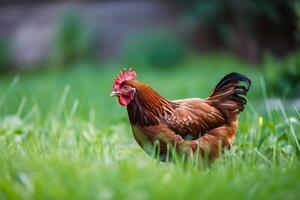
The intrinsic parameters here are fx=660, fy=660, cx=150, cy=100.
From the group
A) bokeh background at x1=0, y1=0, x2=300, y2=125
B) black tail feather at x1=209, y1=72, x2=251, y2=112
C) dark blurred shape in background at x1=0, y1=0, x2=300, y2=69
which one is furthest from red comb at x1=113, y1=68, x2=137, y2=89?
dark blurred shape in background at x1=0, y1=0, x2=300, y2=69

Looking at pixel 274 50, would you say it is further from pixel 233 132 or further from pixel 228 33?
pixel 233 132

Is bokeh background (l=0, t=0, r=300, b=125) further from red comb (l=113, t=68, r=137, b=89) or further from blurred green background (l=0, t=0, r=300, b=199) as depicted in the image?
red comb (l=113, t=68, r=137, b=89)

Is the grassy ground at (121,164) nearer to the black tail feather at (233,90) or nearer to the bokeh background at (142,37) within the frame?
the black tail feather at (233,90)

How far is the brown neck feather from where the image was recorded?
365 cm

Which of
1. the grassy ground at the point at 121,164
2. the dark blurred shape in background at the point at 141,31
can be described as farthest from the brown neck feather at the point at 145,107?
the dark blurred shape in background at the point at 141,31

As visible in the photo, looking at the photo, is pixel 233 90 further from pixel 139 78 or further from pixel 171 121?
pixel 139 78

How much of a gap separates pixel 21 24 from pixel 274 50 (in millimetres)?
5083

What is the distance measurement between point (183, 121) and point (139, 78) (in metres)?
6.58

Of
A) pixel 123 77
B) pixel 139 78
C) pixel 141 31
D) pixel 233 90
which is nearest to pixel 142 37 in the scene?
pixel 141 31

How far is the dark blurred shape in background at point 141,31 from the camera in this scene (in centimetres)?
1213

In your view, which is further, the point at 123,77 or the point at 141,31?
the point at 141,31

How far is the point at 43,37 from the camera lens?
1305cm

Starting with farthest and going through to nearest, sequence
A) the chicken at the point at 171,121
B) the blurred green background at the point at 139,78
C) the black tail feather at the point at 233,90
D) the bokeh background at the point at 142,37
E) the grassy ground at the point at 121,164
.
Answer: the bokeh background at the point at 142,37 → the black tail feather at the point at 233,90 → the chicken at the point at 171,121 → the blurred green background at the point at 139,78 → the grassy ground at the point at 121,164

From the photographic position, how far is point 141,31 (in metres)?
13.0
